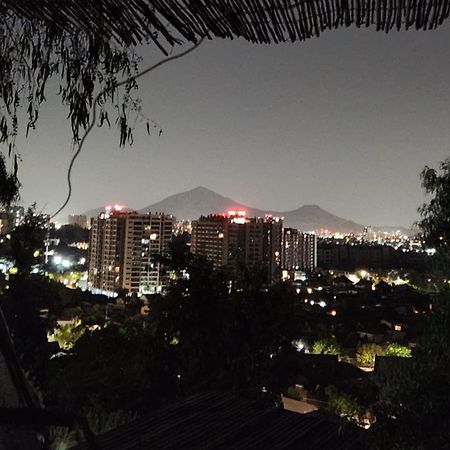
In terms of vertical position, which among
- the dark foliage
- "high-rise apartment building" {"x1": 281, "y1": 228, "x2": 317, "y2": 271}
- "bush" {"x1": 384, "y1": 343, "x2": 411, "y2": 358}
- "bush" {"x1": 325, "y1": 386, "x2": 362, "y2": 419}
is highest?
the dark foliage

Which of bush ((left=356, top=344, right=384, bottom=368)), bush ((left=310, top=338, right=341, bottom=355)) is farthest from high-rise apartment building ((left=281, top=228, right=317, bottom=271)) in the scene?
bush ((left=356, top=344, right=384, bottom=368))

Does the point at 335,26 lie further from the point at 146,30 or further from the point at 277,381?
the point at 277,381

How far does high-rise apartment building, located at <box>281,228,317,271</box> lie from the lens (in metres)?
58.8

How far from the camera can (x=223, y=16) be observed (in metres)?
0.95

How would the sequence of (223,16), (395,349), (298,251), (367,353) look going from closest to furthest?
(223,16) < (395,349) < (367,353) < (298,251)

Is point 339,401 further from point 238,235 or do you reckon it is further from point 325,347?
point 238,235

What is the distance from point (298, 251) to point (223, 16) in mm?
60471

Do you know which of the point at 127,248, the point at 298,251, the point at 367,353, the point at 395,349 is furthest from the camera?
the point at 298,251

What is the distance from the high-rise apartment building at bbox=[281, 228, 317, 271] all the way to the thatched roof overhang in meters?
56.0

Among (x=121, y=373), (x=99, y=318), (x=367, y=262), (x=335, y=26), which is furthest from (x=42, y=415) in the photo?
(x=367, y=262)

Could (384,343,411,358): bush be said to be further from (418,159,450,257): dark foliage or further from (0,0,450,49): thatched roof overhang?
(0,0,450,49): thatched roof overhang

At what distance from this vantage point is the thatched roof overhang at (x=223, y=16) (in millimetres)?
868

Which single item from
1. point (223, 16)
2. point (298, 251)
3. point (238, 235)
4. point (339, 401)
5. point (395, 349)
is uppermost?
point (223, 16)

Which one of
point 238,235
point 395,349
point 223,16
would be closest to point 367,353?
point 395,349
